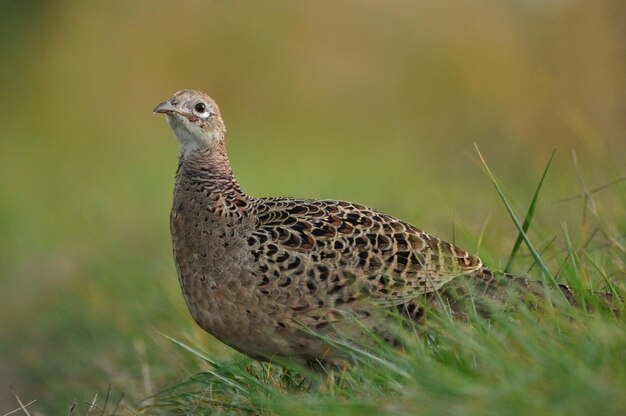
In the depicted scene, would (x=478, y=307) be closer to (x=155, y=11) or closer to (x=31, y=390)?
(x=31, y=390)

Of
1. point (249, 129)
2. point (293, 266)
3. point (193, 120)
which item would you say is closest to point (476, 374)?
point (293, 266)

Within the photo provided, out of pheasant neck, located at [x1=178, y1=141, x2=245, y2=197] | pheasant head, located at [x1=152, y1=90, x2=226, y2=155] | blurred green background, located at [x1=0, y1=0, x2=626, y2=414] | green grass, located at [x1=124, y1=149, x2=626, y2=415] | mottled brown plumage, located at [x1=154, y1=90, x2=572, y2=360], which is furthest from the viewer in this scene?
blurred green background, located at [x1=0, y1=0, x2=626, y2=414]

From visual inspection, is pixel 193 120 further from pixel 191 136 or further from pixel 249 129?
pixel 249 129

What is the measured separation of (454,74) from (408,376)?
49.8 feet

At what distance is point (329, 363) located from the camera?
4391 mm

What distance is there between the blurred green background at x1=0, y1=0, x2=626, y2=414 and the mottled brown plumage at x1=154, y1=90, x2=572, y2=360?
1.69 feet

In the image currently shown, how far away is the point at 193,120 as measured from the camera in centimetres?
513

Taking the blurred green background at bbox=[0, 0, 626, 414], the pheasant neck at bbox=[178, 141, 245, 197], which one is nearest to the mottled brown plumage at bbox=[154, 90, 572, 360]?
the pheasant neck at bbox=[178, 141, 245, 197]

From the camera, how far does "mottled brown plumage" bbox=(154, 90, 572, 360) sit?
4.39 meters

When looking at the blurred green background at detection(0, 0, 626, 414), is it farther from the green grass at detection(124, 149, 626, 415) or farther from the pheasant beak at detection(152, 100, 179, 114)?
the pheasant beak at detection(152, 100, 179, 114)

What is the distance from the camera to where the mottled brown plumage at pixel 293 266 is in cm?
439

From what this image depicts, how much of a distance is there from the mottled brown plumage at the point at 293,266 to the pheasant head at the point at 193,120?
0.31m

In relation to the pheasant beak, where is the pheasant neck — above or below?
below

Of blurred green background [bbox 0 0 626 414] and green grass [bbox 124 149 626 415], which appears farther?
blurred green background [bbox 0 0 626 414]
